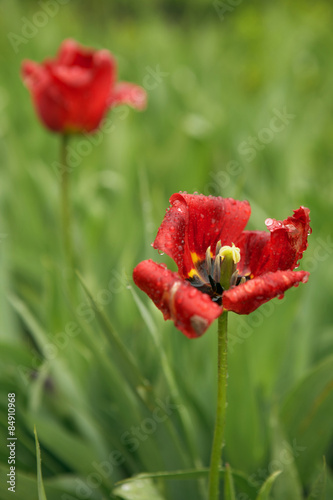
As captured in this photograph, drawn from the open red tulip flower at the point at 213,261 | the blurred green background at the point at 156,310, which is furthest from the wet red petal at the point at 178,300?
the blurred green background at the point at 156,310

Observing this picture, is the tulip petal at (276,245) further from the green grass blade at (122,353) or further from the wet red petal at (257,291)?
the green grass blade at (122,353)

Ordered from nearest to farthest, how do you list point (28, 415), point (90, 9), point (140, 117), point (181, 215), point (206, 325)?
1. point (206, 325)
2. point (181, 215)
3. point (28, 415)
4. point (140, 117)
5. point (90, 9)

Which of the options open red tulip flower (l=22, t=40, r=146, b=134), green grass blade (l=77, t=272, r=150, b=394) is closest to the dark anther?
green grass blade (l=77, t=272, r=150, b=394)

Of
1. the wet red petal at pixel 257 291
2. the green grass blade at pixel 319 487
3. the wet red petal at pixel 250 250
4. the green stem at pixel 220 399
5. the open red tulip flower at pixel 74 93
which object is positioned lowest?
the green grass blade at pixel 319 487

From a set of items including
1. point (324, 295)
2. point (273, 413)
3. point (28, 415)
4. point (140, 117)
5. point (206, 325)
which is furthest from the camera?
point (140, 117)

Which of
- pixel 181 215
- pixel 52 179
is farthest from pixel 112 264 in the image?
pixel 181 215

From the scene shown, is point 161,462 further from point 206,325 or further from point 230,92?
point 230,92
